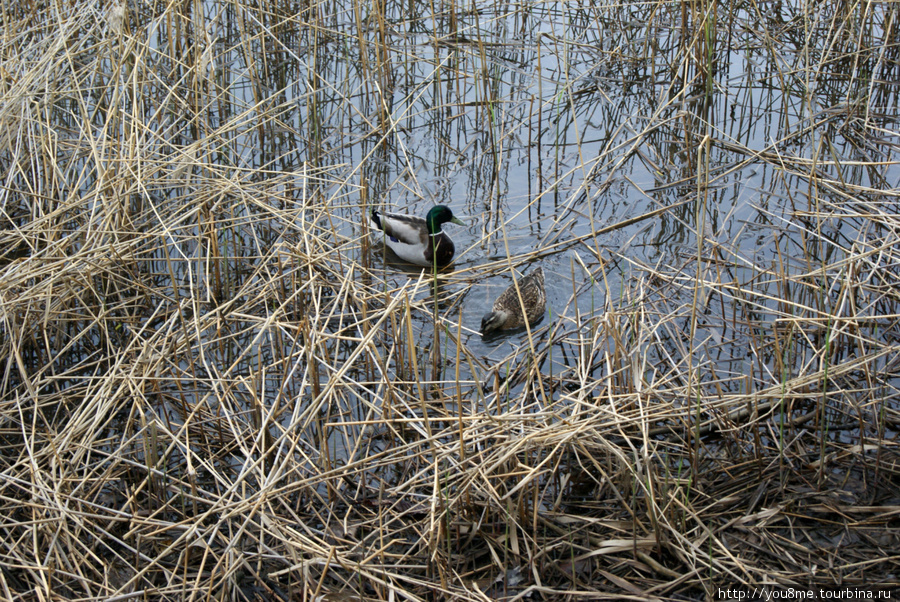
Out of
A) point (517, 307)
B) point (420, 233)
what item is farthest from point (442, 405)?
point (420, 233)

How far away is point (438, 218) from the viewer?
5672mm

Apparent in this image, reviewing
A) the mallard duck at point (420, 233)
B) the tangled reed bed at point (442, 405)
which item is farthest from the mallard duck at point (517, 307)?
the mallard duck at point (420, 233)

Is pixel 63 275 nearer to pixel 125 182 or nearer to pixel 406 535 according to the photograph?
pixel 125 182

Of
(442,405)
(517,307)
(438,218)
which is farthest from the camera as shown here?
(438,218)

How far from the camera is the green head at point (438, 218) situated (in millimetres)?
5566

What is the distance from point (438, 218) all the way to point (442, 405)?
2.20 metres

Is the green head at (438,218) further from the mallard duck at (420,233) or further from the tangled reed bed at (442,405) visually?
the tangled reed bed at (442,405)

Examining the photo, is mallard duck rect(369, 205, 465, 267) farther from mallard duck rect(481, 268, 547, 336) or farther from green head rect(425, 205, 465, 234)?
mallard duck rect(481, 268, 547, 336)

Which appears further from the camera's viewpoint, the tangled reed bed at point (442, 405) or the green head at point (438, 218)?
the green head at point (438, 218)

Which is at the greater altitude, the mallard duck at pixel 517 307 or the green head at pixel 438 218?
the green head at pixel 438 218

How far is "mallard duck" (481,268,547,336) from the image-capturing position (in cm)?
479

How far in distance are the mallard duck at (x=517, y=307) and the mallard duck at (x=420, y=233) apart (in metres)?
0.75

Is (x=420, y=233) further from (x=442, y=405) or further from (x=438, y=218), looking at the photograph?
(x=442, y=405)

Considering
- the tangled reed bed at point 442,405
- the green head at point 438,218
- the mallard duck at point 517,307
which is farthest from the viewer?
the green head at point 438,218
